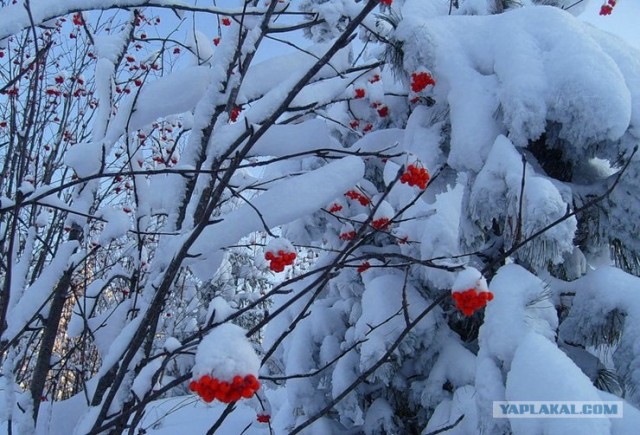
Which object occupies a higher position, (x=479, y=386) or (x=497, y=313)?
(x=497, y=313)

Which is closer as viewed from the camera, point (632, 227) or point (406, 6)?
point (632, 227)

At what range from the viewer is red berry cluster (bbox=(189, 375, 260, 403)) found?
802 millimetres

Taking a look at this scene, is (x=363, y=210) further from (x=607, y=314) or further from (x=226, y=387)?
(x=226, y=387)

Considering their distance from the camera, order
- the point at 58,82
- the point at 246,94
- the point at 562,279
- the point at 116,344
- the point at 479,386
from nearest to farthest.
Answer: the point at 116,344
the point at 246,94
the point at 479,386
the point at 562,279
the point at 58,82

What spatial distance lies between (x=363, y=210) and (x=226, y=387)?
10.8 feet

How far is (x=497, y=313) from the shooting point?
6.96ft

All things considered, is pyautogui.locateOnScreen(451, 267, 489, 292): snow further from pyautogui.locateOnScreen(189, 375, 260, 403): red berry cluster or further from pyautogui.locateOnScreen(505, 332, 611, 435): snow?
pyautogui.locateOnScreen(189, 375, 260, 403): red berry cluster

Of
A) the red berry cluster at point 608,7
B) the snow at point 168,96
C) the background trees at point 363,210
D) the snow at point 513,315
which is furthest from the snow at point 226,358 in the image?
the red berry cluster at point 608,7

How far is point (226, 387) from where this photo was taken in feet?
2.68

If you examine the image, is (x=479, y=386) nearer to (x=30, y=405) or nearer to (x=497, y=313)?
(x=497, y=313)

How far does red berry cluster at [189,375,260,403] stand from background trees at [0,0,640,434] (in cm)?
2

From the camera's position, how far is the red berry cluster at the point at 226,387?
31.6 inches

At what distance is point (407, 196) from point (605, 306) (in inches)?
57.7

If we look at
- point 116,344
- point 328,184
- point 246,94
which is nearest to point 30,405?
point 116,344
